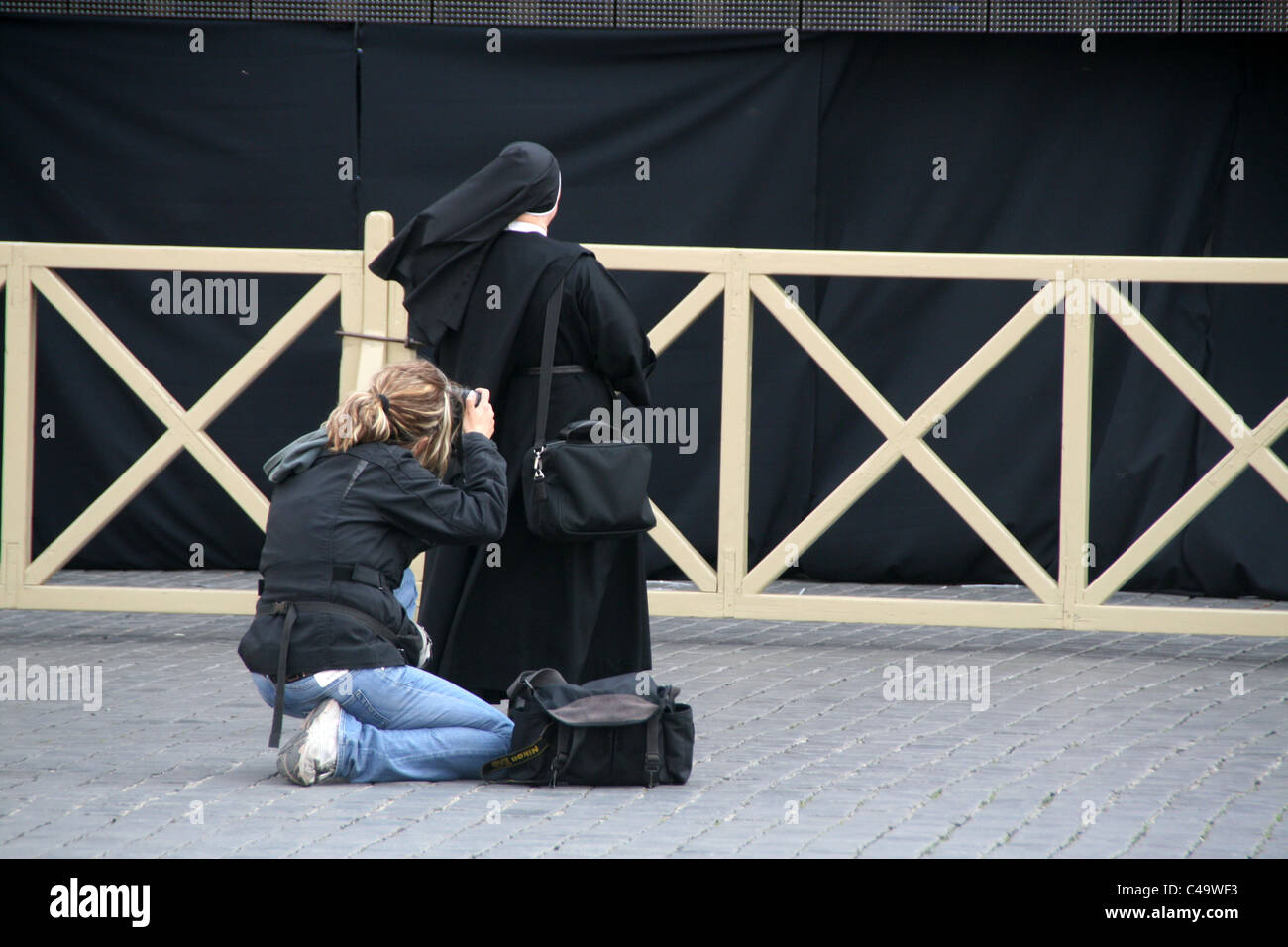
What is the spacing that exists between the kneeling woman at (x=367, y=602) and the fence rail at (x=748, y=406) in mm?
2146

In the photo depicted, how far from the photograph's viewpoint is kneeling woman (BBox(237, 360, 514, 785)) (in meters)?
4.47

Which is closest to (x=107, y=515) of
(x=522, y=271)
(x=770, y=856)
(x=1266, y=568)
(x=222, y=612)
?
(x=222, y=612)

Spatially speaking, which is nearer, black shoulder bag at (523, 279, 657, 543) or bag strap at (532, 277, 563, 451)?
black shoulder bag at (523, 279, 657, 543)

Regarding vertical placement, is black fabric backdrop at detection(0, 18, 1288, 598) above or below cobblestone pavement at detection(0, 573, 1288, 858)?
above

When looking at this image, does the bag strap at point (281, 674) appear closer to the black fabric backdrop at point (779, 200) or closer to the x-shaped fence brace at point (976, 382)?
the x-shaped fence brace at point (976, 382)

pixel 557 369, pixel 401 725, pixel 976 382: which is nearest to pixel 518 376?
pixel 557 369

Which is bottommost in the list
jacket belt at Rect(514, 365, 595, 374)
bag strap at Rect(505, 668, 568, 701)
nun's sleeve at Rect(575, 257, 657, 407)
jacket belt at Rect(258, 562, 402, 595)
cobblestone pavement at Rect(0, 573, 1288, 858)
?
cobblestone pavement at Rect(0, 573, 1288, 858)

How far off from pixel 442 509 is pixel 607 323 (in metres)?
0.99

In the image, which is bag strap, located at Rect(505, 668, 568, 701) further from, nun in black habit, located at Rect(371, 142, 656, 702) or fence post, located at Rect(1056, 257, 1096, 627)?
fence post, located at Rect(1056, 257, 1096, 627)

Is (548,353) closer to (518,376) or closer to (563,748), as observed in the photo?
(518,376)

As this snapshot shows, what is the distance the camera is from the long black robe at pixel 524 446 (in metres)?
5.27

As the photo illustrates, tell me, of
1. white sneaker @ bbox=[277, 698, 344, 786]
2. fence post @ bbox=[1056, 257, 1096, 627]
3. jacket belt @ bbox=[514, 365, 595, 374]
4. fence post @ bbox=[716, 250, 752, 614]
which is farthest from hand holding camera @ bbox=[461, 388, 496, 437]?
fence post @ bbox=[1056, 257, 1096, 627]

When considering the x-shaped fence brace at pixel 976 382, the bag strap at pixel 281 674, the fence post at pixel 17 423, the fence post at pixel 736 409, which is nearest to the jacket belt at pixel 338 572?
the bag strap at pixel 281 674

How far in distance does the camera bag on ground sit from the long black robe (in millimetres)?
705
